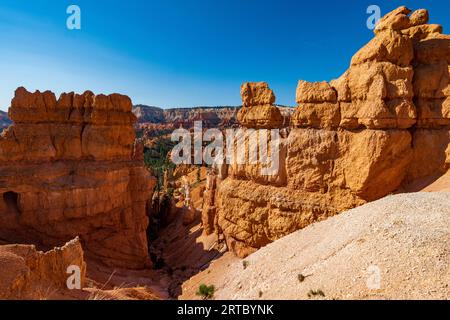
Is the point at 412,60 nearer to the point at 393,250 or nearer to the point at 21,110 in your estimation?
the point at 393,250

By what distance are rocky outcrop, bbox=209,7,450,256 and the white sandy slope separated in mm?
4036

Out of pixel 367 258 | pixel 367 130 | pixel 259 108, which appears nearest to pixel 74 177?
pixel 259 108

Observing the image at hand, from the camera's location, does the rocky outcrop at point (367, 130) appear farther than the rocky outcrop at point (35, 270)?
Yes

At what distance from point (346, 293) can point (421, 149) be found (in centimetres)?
1220

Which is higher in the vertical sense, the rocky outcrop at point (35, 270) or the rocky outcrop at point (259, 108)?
the rocky outcrop at point (259, 108)

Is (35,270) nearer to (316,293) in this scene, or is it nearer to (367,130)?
(316,293)

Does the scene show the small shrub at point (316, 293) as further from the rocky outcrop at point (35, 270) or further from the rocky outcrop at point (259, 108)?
the rocky outcrop at point (259, 108)

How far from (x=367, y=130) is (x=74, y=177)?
851 inches

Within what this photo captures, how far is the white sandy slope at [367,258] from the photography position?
7.60m

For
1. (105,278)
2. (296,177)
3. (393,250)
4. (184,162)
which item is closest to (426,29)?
(296,177)

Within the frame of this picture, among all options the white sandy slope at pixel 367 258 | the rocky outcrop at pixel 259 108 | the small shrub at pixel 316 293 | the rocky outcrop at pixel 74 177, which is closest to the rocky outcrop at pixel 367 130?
the rocky outcrop at pixel 259 108

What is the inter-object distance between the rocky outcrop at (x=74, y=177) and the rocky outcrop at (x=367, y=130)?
508 inches

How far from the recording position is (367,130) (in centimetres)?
1662

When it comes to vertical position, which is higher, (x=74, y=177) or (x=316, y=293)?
(x=74, y=177)
